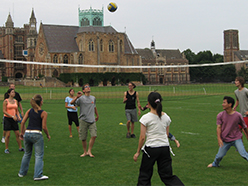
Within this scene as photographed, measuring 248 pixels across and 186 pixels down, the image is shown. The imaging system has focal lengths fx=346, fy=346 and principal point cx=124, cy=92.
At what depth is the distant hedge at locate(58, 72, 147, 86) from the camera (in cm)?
8300

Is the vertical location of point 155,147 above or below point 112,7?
below

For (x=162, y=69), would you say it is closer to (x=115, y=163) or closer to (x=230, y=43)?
(x=230, y=43)

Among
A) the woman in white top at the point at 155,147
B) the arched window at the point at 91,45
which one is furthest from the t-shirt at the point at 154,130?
the arched window at the point at 91,45

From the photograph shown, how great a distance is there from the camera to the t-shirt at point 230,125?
25.3 ft

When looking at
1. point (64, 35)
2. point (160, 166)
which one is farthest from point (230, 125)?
point (64, 35)

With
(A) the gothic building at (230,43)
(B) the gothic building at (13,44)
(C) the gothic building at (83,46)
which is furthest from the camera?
(A) the gothic building at (230,43)

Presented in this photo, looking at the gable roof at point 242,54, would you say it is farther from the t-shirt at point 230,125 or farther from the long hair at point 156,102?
the long hair at point 156,102

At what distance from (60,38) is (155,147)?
288 ft

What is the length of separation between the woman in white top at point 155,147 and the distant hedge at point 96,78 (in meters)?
77.9

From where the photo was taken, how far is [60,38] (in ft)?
297

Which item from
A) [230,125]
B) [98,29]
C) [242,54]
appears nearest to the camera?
[230,125]

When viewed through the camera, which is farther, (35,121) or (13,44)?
(13,44)

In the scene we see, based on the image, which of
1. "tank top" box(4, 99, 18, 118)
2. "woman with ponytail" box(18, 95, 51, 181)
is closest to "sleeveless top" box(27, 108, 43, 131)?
"woman with ponytail" box(18, 95, 51, 181)

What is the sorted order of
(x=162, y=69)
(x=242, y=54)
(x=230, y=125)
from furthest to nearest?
(x=242, y=54) < (x=162, y=69) < (x=230, y=125)
